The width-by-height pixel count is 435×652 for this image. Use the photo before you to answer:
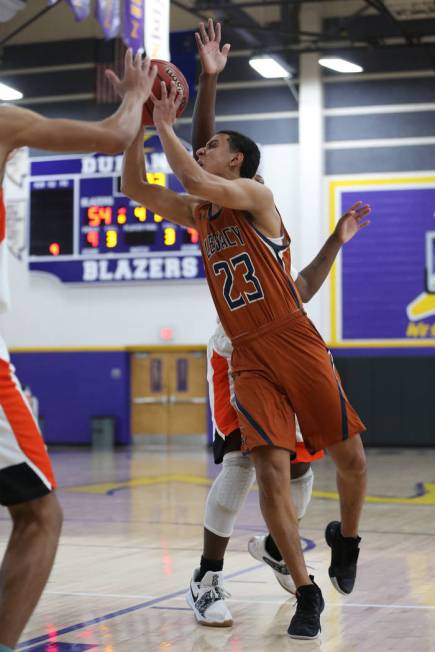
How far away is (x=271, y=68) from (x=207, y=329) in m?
4.25

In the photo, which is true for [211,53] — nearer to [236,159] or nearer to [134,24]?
[236,159]

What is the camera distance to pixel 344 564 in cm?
446

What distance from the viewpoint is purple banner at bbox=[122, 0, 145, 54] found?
1248 centimetres

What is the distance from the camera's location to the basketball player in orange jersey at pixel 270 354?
4.07 meters

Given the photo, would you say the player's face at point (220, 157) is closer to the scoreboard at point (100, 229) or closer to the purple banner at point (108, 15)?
the purple banner at point (108, 15)

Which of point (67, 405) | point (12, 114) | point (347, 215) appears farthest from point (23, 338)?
point (12, 114)

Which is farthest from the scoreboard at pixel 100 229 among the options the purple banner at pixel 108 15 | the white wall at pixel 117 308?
the purple banner at pixel 108 15

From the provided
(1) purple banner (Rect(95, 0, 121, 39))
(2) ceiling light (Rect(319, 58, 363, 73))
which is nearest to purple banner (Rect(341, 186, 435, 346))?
(2) ceiling light (Rect(319, 58, 363, 73))

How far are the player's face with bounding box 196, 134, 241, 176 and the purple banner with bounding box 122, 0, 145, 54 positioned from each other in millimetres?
8323

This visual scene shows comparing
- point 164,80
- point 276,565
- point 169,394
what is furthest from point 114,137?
point 169,394

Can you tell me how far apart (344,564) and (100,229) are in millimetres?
12663

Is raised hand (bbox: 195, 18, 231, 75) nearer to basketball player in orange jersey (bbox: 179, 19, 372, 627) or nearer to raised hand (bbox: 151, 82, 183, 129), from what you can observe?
basketball player in orange jersey (bbox: 179, 19, 372, 627)

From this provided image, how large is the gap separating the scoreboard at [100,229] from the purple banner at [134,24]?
3.75m

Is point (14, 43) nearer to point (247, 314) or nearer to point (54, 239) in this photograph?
point (54, 239)
